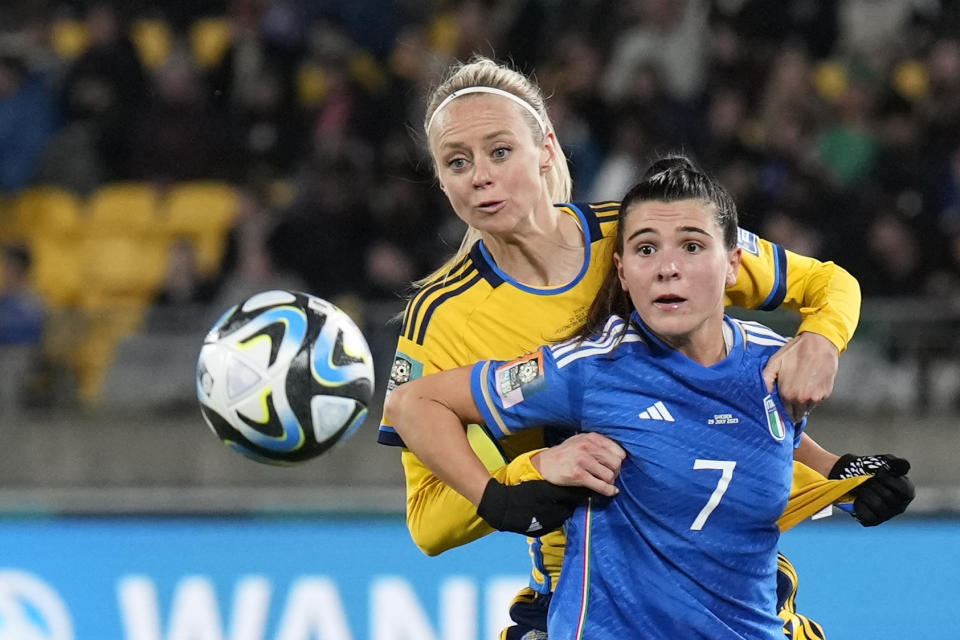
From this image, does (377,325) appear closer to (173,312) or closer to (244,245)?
(173,312)

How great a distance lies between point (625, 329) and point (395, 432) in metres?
0.61

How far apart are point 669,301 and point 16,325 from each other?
540 cm

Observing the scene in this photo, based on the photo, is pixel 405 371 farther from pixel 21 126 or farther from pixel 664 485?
pixel 21 126

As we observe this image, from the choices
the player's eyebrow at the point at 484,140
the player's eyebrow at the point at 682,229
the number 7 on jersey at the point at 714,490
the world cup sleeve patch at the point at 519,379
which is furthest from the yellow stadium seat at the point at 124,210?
the number 7 on jersey at the point at 714,490

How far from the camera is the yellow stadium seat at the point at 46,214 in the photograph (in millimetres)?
8609

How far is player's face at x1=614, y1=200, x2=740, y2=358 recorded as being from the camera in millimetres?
2930

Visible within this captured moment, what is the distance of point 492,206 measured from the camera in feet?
11.1

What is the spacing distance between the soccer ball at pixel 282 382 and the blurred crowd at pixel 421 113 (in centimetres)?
387

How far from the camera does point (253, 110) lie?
900 centimetres

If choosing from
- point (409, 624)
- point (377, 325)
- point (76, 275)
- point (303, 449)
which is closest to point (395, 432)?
point (303, 449)

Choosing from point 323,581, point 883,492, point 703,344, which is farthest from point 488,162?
point 323,581

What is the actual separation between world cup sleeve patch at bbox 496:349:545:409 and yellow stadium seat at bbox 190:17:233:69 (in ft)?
21.8

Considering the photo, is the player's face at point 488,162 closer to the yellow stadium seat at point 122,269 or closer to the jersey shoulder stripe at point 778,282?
the jersey shoulder stripe at point 778,282

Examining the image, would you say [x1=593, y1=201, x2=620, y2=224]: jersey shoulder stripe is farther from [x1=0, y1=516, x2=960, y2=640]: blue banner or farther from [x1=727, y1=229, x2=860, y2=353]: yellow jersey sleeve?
[x1=0, y1=516, x2=960, y2=640]: blue banner
